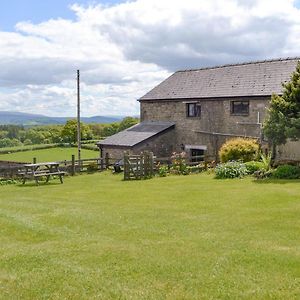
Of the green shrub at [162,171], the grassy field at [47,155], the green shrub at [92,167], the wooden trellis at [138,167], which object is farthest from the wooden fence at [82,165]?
the grassy field at [47,155]

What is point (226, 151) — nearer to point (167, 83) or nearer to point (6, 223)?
point (167, 83)

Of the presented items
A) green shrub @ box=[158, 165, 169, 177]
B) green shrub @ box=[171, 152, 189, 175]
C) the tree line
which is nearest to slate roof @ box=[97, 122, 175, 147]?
green shrub @ box=[171, 152, 189, 175]

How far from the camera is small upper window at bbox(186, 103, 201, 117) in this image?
3578 centimetres

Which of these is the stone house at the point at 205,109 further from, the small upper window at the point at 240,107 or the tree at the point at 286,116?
the tree at the point at 286,116

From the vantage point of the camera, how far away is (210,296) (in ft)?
24.2

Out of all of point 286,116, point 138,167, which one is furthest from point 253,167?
point 138,167

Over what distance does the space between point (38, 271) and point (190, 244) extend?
3.46 metres

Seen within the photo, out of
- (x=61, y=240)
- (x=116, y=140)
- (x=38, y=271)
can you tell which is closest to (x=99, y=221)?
(x=61, y=240)

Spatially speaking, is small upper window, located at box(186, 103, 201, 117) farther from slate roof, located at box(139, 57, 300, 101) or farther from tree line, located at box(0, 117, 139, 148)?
tree line, located at box(0, 117, 139, 148)

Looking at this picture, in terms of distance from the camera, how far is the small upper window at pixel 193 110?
35.8 m

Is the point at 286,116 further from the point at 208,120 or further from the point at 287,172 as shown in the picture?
the point at 208,120

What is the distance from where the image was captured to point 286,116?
24078mm

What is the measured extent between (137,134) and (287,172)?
16.1 meters

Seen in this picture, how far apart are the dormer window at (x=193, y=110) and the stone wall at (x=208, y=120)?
26 cm
